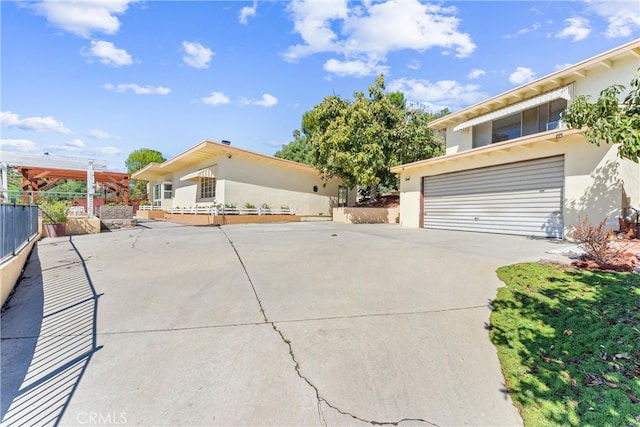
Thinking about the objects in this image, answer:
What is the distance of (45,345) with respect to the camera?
10.3 ft

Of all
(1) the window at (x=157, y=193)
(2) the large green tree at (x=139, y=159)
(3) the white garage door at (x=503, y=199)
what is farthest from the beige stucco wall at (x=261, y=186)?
(2) the large green tree at (x=139, y=159)

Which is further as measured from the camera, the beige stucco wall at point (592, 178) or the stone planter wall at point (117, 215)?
the stone planter wall at point (117, 215)

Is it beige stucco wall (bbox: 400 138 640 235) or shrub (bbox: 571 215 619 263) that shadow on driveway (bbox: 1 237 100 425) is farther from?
beige stucco wall (bbox: 400 138 640 235)

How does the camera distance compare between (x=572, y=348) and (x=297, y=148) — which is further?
(x=297, y=148)

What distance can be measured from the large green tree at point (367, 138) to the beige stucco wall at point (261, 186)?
2.14 meters

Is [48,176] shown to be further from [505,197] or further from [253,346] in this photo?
[505,197]

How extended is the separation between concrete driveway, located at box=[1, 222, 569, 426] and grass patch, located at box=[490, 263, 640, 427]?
0.19 meters

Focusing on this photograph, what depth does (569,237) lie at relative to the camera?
8734 mm

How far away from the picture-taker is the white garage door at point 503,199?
9.52 m

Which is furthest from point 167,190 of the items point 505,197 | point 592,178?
point 592,178

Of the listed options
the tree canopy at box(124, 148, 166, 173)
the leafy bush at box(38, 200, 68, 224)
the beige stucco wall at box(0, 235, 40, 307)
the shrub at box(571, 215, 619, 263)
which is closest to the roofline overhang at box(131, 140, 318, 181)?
the leafy bush at box(38, 200, 68, 224)

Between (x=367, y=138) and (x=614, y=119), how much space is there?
12.1 metres

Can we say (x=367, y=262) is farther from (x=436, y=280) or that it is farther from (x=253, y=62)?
(x=253, y=62)

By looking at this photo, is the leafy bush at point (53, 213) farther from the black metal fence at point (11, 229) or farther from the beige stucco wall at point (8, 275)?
the beige stucco wall at point (8, 275)
